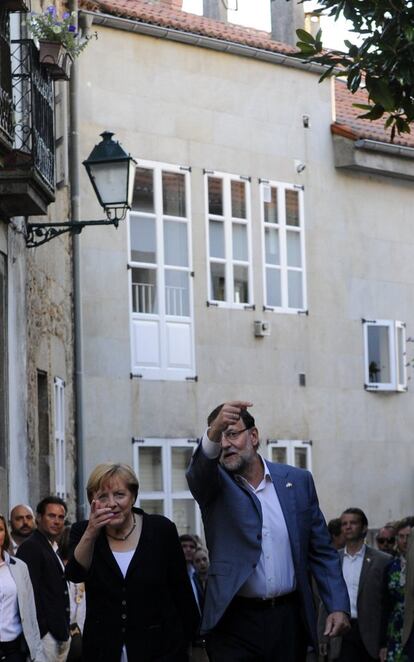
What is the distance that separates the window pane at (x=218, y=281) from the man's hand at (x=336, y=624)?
1866cm

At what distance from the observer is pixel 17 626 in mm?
11711

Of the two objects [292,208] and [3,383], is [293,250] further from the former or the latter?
[3,383]

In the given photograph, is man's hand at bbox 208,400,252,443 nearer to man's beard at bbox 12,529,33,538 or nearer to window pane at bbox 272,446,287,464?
man's beard at bbox 12,529,33,538

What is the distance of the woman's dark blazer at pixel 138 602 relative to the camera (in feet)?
29.0

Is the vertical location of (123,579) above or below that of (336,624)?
above

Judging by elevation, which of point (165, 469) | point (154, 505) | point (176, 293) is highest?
point (176, 293)

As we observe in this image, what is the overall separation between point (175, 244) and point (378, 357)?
200 inches

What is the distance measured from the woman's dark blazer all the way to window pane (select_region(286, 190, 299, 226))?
20.2 m

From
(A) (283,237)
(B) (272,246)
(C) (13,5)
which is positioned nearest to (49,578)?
(C) (13,5)

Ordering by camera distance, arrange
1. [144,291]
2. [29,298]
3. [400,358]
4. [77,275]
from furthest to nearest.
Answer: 1. [400,358]
2. [144,291]
3. [77,275]
4. [29,298]

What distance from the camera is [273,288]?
28.7 m

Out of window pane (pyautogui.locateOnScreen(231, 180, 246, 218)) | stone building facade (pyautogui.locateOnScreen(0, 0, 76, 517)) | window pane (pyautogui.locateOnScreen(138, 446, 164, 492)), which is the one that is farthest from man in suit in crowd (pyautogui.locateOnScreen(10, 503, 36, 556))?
window pane (pyautogui.locateOnScreen(231, 180, 246, 218))

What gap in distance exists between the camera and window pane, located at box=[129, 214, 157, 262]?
26609 millimetres

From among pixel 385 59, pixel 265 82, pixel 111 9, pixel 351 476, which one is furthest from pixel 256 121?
pixel 385 59
